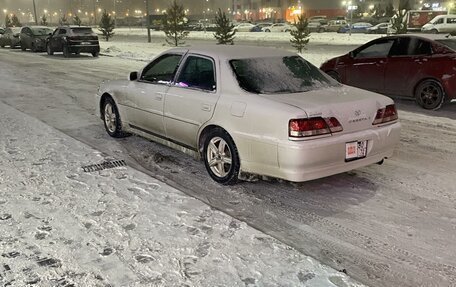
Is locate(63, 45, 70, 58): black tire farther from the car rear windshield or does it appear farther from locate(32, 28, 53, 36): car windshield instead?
locate(32, 28, 53, 36): car windshield

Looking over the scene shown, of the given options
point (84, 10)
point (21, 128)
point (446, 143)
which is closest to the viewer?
point (446, 143)

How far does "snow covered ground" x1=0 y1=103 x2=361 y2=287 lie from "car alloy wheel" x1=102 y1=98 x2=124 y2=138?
152 centimetres

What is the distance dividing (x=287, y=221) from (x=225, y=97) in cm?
153

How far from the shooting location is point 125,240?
12.6 ft

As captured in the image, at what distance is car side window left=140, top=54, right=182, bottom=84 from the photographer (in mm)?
5910

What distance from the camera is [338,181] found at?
526 centimetres

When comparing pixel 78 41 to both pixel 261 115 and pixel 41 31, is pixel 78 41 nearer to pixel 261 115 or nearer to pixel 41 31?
A: pixel 41 31

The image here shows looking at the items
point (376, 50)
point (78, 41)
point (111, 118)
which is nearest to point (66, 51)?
point (78, 41)

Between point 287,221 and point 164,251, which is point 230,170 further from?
point 164,251

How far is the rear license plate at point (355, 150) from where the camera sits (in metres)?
4.57

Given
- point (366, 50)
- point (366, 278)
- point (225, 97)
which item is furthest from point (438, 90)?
point (366, 278)

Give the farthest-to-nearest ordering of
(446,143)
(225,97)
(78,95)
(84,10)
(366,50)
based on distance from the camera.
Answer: (84,10) → (78,95) → (366,50) → (446,143) → (225,97)

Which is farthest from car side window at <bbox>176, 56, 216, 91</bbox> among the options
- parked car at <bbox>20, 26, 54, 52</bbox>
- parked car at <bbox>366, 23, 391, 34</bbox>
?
parked car at <bbox>366, 23, 391, 34</bbox>

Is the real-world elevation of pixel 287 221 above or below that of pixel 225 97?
below
